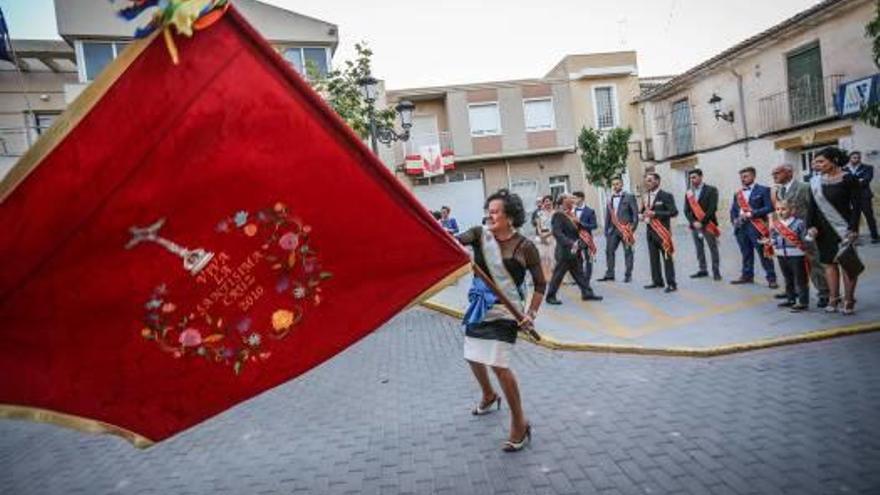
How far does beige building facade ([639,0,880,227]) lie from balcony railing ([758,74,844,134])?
3cm

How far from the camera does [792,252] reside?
683 cm

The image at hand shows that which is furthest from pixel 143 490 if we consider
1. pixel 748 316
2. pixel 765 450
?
pixel 748 316

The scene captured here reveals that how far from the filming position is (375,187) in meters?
2.32

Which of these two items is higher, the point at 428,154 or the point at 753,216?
the point at 428,154

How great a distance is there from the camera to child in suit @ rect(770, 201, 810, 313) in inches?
265

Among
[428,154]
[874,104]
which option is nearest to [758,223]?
[874,104]

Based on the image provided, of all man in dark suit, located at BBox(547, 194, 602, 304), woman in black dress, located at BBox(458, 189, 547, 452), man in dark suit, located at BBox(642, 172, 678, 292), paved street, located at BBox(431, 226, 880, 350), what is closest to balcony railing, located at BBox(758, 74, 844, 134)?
paved street, located at BBox(431, 226, 880, 350)

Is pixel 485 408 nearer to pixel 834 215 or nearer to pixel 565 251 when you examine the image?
pixel 834 215

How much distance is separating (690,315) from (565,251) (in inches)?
94.6

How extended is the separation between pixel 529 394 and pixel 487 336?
1436 mm

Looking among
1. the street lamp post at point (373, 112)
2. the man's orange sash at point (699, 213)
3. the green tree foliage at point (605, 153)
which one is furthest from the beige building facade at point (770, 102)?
the street lamp post at point (373, 112)

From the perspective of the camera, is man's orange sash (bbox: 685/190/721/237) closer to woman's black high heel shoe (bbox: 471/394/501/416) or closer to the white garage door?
woman's black high heel shoe (bbox: 471/394/501/416)

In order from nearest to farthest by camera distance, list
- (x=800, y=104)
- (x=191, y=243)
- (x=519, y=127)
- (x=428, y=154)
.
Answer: (x=191, y=243) < (x=800, y=104) < (x=428, y=154) < (x=519, y=127)

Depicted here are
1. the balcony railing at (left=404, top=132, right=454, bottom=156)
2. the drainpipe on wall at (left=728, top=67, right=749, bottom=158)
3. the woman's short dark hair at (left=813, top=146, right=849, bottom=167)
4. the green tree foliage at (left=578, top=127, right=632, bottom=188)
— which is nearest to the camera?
the woman's short dark hair at (left=813, top=146, right=849, bottom=167)
